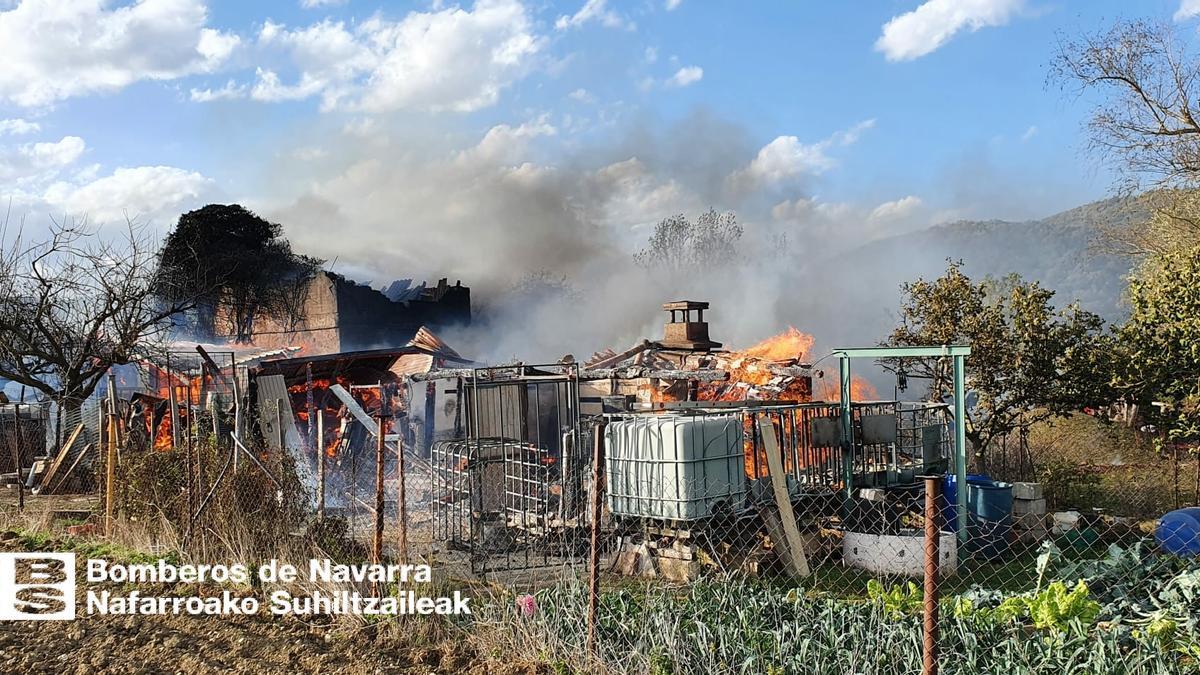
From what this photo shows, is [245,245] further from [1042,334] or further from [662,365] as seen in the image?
[1042,334]

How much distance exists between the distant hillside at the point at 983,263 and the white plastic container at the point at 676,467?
25.3 ft

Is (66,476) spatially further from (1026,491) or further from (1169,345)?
(1169,345)

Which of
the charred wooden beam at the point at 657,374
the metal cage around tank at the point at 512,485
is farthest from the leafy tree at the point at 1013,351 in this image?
the metal cage around tank at the point at 512,485

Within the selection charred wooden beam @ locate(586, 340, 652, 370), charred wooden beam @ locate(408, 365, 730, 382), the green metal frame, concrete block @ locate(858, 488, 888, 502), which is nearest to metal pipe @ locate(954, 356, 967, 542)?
the green metal frame

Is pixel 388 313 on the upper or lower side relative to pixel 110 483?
upper

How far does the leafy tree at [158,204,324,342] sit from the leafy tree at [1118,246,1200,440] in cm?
2680

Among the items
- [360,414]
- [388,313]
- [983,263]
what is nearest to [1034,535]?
[360,414]

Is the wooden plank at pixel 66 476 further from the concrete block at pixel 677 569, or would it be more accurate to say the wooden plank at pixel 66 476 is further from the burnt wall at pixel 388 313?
the burnt wall at pixel 388 313

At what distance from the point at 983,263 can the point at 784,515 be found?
12429cm

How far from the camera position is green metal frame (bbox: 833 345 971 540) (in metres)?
9.34

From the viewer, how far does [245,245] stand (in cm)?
3256

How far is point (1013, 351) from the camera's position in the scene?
13586mm

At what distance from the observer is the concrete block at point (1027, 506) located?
35.1 ft

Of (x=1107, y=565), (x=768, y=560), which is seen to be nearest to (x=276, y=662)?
(x=768, y=560)
